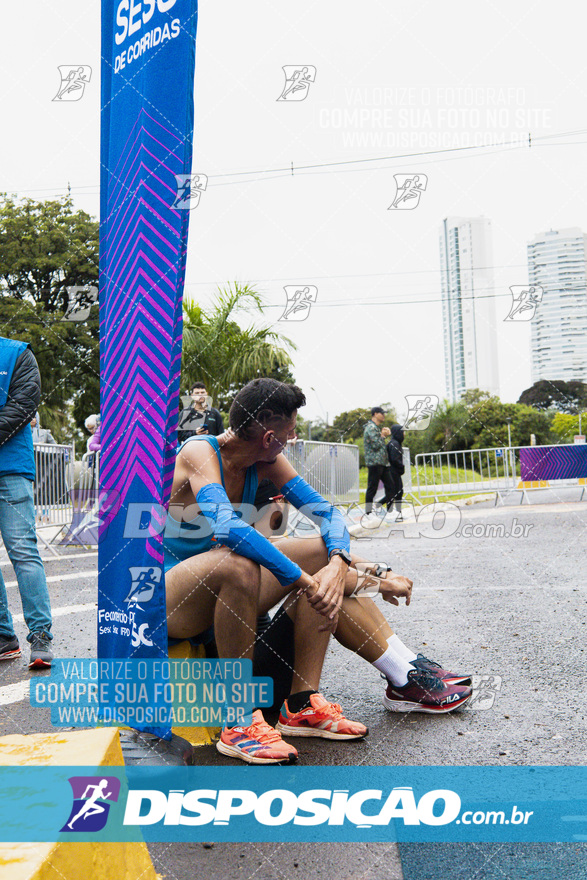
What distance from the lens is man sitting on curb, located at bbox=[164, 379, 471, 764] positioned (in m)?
2.69

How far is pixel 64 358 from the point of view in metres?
28.2

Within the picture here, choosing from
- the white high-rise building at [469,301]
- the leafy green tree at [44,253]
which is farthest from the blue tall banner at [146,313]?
the leafy green tree at [44,253]

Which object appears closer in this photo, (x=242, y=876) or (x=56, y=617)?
(x=242, y=876)

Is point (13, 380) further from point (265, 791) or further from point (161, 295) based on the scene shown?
point (265, 791)

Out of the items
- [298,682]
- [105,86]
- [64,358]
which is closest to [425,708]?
[298,682]

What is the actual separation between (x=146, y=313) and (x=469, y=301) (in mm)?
14010

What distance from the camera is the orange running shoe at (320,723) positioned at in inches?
111

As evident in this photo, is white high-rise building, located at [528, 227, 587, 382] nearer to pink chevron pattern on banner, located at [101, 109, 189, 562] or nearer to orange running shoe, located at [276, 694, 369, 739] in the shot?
orange running shoe, located at [276, 694, 369, 739]

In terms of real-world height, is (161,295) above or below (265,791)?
above

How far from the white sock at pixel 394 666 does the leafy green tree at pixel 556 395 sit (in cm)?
1115

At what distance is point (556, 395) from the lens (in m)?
15.6

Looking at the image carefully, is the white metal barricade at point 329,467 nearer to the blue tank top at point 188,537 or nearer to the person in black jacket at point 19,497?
the person in black jacket at point 19,497

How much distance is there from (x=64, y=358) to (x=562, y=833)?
28.0 m

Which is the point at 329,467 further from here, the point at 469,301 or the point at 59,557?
the point at 59,557
